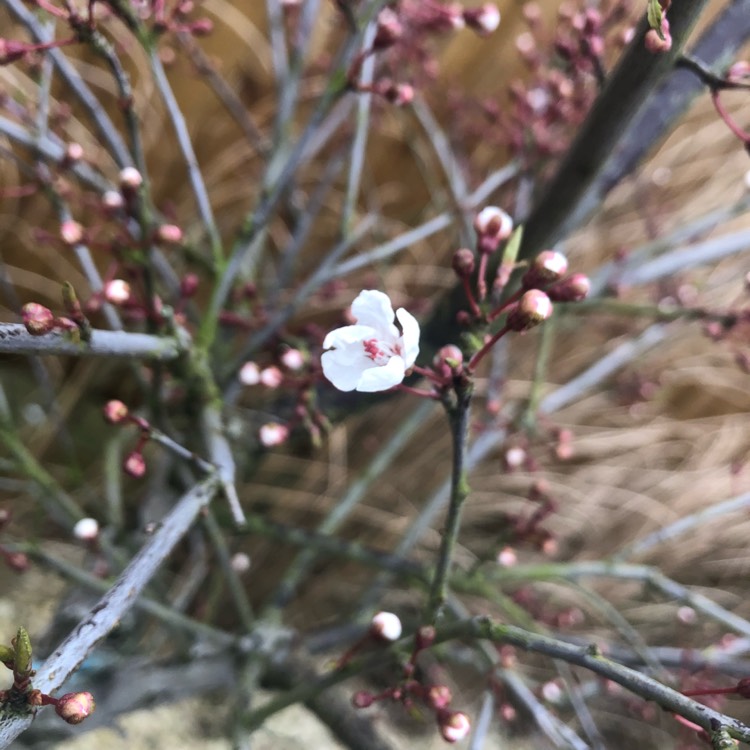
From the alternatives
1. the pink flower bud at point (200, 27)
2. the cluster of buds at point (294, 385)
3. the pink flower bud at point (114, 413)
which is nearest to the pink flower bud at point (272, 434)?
the cluster of buds at point (294, 385)

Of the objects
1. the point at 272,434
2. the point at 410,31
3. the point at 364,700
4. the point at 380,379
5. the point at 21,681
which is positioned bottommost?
the point at 364,700

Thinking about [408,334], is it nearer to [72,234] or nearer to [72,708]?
[72,708]

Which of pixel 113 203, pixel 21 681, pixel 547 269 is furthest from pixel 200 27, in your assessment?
pixel 21 681

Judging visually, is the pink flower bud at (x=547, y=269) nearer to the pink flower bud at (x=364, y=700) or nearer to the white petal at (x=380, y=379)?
the white petal at (x=380, y=379)

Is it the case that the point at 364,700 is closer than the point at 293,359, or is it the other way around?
the point at 364,700

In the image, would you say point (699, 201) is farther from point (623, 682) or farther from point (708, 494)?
point (623, 682)

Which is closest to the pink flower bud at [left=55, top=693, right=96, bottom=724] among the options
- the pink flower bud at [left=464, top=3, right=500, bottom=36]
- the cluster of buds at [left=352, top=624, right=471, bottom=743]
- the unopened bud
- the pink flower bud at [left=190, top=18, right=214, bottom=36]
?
the cluster of buds at [left=352, top=624, right=471, bottom=743]

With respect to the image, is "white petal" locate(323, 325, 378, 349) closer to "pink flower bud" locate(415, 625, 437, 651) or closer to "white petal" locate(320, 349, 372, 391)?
"white petal" locate(320, 349, 372, 391)
